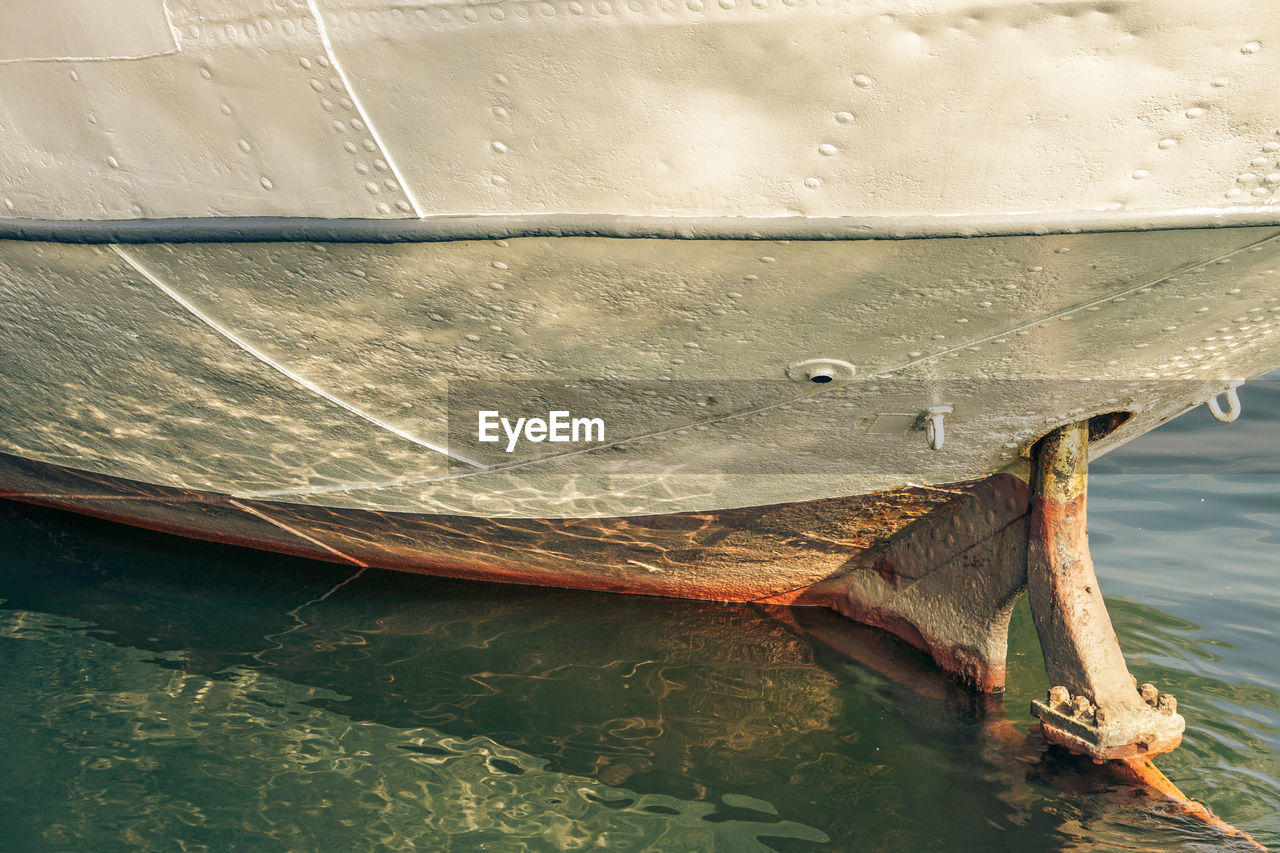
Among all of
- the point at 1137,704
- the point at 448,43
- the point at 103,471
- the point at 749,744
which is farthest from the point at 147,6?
the point at 1137,704

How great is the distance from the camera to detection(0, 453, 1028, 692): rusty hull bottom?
11.5 ft

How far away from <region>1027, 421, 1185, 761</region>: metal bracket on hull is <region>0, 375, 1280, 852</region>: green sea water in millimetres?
145

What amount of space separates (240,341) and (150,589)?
2227 millimetres

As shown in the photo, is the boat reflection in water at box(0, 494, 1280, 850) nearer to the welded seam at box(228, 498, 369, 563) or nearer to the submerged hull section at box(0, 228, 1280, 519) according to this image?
the welded seam at box(228, 498, 369, 563)

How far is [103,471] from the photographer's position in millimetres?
3963

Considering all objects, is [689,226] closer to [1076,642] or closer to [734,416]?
[734,416]

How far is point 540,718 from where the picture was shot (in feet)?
11.0

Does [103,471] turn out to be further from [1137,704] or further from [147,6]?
[1137,704]

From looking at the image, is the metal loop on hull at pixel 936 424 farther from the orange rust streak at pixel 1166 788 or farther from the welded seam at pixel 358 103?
the welded seam at pixel 358 103

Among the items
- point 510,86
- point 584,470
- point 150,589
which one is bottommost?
point 150,589

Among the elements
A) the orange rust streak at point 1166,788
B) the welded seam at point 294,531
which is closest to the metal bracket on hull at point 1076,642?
the orange rust streak at point 1166,788

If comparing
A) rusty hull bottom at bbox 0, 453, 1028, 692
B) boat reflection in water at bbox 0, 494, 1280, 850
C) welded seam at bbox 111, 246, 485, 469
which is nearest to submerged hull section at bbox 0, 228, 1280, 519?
welded seam at bbox 111, 246, 485, 469

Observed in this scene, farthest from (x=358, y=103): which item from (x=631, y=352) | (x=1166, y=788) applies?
(x=1166, y=788)

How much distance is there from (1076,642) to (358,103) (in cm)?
271
